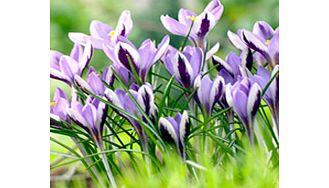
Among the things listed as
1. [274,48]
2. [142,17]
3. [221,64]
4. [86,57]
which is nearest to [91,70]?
[86,57]

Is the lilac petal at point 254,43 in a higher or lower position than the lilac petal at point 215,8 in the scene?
lower

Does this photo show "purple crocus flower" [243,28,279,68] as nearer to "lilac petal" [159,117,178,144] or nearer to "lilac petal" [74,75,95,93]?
"lilac petal" [159,117,178,144]

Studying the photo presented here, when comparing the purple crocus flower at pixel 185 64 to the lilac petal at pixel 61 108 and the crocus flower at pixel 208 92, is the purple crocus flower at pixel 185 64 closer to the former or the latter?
the crocus flower at pixel 208 92

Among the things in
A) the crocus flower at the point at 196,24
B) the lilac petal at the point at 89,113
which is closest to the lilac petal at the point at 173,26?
the crocus flower at the point at 196,24

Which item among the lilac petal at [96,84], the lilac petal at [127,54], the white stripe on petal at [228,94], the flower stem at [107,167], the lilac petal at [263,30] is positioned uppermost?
the lilac petal at [263,30]

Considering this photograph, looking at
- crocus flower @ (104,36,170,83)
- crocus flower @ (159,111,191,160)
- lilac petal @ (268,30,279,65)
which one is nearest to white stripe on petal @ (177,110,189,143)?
crocus flower @ (159,111,191,160)

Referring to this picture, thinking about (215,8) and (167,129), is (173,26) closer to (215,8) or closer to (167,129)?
(215,8)

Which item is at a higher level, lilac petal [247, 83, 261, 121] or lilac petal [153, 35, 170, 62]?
lilac petal [153, 35, 170, 62]
